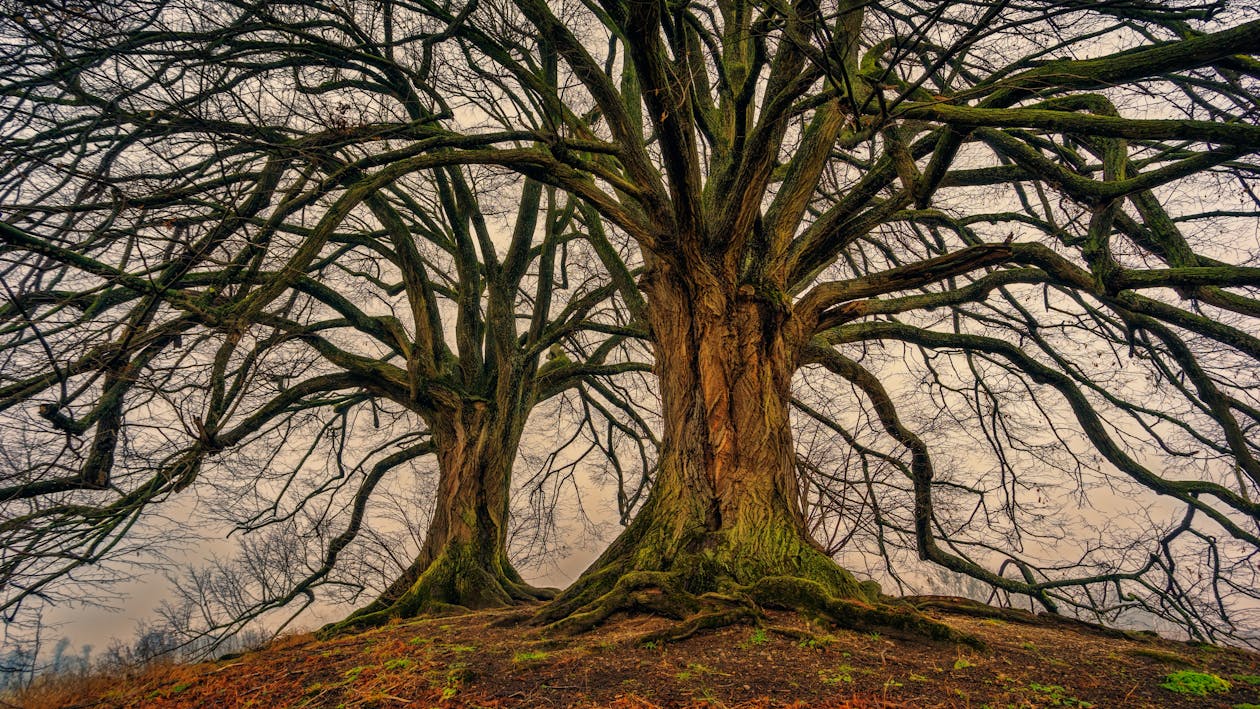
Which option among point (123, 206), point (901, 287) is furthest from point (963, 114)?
point (123, 206)

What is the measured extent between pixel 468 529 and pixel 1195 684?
18.6 feet

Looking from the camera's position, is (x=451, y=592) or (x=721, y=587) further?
(x=451, y=592)

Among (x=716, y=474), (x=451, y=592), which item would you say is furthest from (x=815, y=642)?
(x=451, y=592)

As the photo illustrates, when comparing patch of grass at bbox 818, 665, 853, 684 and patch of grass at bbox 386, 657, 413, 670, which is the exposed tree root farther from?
→ patch of grass at bbox 386, 657, 413, 670

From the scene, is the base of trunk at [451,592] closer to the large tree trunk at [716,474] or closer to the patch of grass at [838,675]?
the large tree trunk at [716,474]

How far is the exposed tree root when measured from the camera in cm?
349

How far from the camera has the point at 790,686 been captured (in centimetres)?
267

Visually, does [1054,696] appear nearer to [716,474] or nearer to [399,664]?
[716,474]

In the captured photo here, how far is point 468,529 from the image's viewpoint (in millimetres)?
6367

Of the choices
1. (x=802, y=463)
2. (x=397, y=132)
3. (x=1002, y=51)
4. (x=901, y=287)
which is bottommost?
(x=802, y=463)

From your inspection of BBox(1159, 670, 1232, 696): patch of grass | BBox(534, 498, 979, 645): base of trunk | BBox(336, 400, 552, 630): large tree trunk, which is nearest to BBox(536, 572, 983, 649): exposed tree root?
BBox(534, 498, 979, 645): base of trunk

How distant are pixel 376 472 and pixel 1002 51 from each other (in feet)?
28.0

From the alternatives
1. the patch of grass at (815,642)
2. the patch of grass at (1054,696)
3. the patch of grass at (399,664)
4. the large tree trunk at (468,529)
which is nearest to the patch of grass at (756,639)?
the patch of grass at (815,642)

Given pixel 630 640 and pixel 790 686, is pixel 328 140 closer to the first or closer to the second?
pixel 630 640
